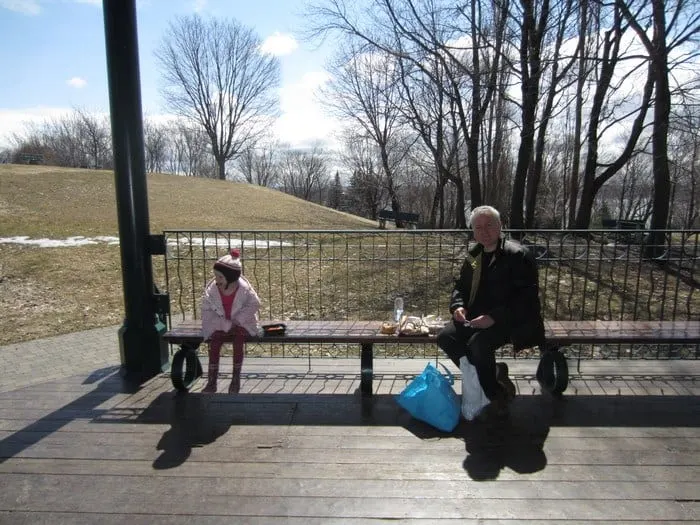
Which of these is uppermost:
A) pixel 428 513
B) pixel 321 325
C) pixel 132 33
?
pixel 132 33

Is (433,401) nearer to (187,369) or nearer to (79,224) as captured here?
(187,369)

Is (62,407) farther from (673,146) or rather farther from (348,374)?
(673,146)

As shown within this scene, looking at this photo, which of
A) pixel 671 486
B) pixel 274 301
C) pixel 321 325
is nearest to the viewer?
pixel 671 486

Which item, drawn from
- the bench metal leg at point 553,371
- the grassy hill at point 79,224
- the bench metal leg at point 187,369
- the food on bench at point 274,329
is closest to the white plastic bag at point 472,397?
the bench metal leg at point 553,371

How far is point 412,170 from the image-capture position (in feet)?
108

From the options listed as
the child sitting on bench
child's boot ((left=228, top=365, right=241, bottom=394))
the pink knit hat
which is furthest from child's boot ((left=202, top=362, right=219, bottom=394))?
the pink knit hat

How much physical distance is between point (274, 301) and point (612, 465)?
5.72 m

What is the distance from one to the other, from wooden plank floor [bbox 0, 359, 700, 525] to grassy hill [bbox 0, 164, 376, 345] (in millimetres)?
3545

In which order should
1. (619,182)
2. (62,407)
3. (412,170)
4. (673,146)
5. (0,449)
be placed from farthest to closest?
(619,182), (412,170), (673,146), (62,407), (0,449)

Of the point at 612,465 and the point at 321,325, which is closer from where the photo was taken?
the point at 612,465

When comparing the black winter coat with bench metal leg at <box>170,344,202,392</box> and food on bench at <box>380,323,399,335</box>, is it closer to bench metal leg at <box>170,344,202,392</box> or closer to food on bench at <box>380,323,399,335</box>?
food on bench at <box>380,323,399,335</box>

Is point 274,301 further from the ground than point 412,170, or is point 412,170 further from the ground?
point 412,170

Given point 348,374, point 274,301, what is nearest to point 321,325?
point 348,374

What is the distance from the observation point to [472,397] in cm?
348
